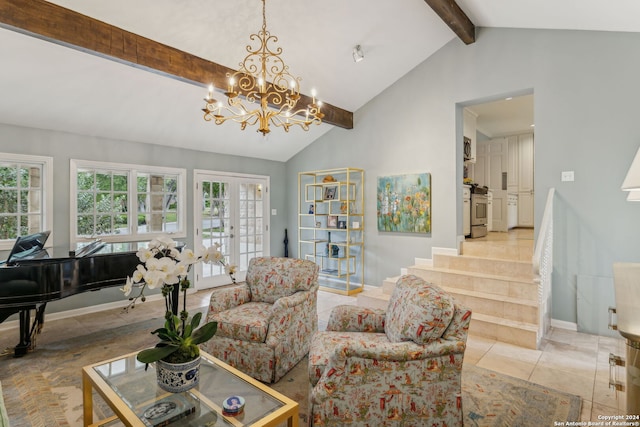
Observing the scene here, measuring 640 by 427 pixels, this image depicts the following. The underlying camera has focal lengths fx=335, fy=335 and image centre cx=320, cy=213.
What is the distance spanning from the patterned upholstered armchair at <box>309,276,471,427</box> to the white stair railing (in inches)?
77.5

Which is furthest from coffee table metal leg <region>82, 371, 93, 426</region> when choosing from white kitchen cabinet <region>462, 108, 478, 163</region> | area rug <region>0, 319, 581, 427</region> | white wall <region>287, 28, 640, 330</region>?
white kitchen cabinet <region>462, 108, 478, 163</region>

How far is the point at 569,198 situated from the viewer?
372 centimetres

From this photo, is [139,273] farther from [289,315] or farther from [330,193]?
[330,193]

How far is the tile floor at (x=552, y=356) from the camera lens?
2377 mm

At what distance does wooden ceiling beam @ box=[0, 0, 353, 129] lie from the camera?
2488mm

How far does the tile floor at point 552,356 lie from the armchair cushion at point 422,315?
3.54 ft

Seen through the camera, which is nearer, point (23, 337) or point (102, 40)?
point (102, 40)

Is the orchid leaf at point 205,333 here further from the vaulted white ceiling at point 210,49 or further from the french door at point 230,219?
the french door at point 230,219

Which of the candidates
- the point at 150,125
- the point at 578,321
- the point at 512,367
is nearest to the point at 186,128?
the point at 150,125

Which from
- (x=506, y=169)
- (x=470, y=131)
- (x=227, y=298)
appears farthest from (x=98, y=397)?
(x=506, y=169)

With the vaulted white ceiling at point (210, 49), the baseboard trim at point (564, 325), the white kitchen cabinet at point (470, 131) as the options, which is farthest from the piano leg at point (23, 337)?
the white kitchen cabinet at point (470, 131)

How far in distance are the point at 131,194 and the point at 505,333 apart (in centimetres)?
498

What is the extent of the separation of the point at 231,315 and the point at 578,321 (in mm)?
3647

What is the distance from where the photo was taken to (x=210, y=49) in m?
3.57
